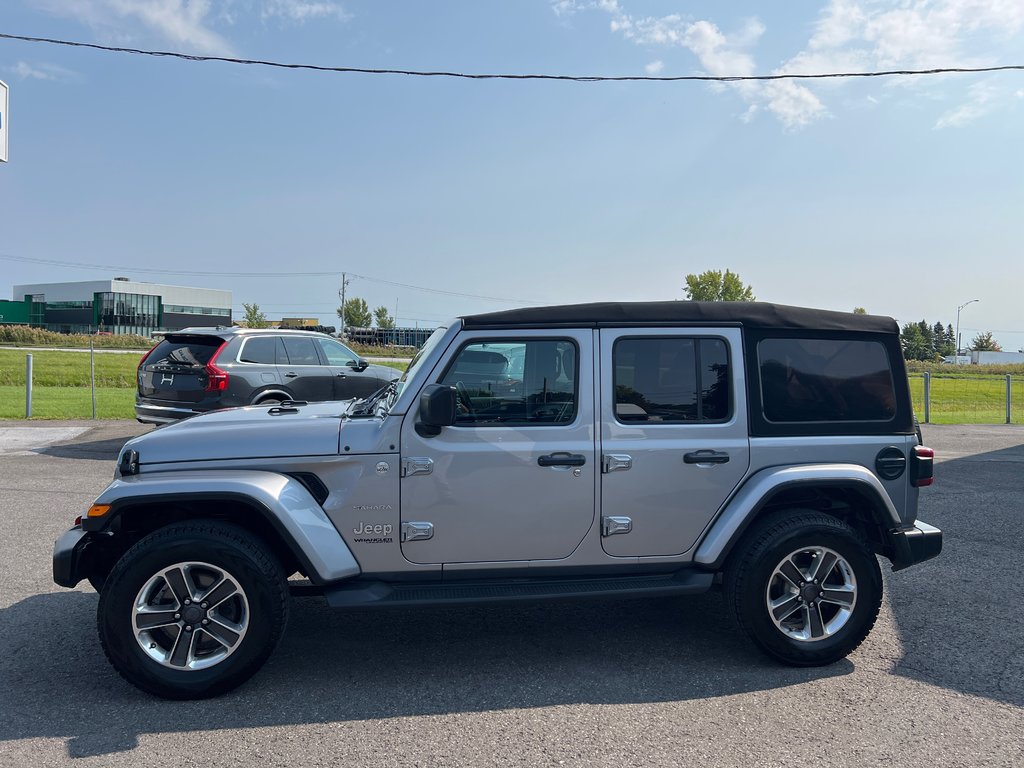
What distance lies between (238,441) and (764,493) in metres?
2.71

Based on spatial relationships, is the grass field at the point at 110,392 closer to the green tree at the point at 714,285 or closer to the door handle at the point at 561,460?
the door handle at the point at 561,460

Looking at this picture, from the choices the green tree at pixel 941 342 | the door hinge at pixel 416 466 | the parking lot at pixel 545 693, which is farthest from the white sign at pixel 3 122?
the green tree at pixel 941 342

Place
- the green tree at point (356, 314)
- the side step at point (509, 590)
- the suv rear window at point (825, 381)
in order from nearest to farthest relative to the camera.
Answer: the side step at point (509, 590) → the suv rear window at point (825, 381) → the green tree at point (356, 314)

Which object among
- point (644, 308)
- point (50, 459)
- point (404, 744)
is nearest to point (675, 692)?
point (404, 744)

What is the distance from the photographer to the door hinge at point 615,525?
13.4ft

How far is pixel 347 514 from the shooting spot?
12.8 feet

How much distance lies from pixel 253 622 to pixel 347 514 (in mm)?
654

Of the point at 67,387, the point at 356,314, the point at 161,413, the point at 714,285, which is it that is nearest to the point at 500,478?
the point at 161,413

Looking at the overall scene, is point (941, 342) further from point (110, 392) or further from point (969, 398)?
point (110, 392)

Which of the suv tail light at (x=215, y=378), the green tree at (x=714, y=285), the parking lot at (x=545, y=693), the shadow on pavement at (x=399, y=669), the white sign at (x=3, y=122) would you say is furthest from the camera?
the green tree at (x=714, y=285)

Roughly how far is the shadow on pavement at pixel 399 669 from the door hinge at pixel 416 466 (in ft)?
3.41

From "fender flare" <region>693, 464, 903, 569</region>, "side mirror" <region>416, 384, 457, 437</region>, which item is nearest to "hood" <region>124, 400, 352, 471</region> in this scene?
"side mirror" <region>416, 384, 457, 437</region>

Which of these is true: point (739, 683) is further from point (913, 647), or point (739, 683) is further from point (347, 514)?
point (347, 514)

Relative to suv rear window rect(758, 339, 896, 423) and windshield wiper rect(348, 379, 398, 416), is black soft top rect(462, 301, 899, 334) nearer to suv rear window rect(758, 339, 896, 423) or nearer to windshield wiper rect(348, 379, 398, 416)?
suv rear window rect(758, 339, 896, 423)
